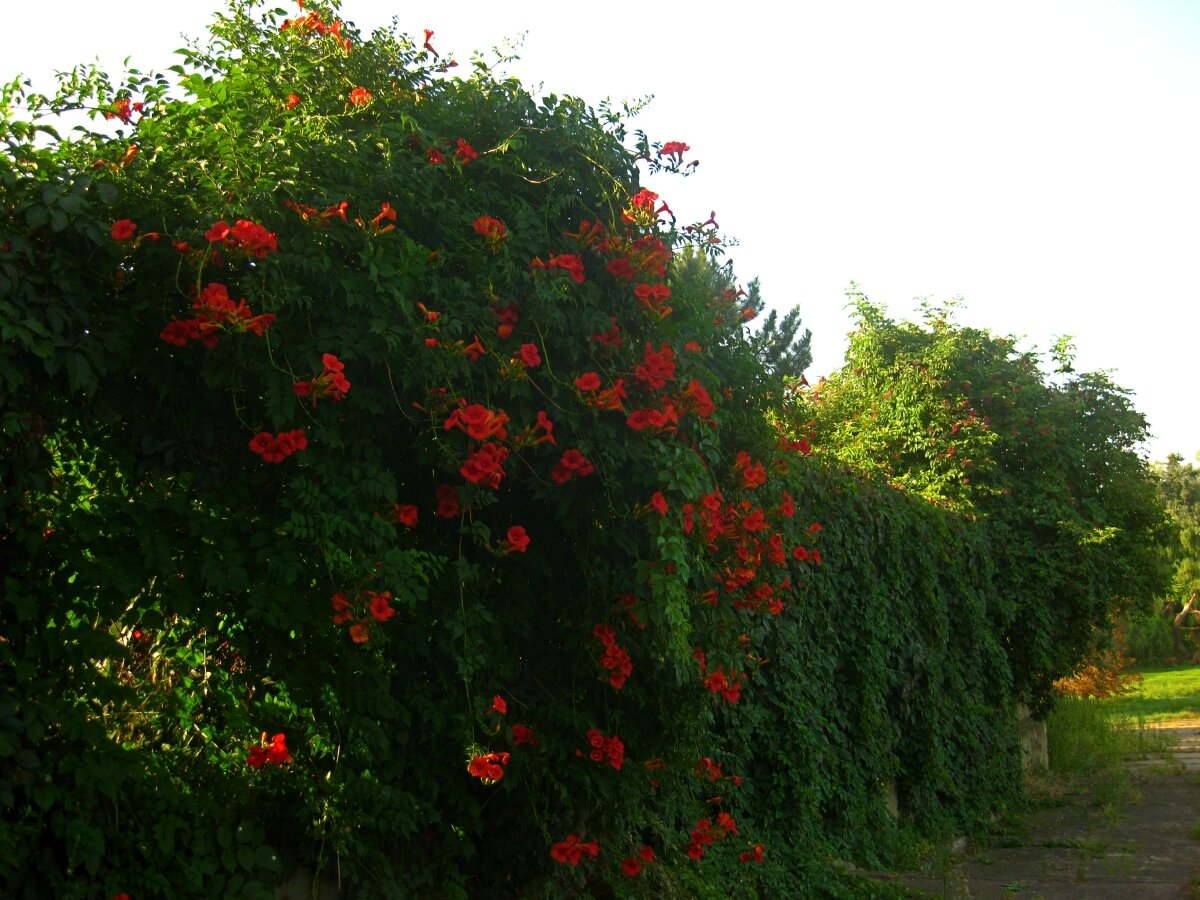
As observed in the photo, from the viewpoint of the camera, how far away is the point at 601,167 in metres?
3.77

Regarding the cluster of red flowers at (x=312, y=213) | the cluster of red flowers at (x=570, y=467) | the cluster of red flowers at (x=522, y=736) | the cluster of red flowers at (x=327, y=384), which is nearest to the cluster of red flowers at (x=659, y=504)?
the cluster of red flowers at (x=570, y=467)

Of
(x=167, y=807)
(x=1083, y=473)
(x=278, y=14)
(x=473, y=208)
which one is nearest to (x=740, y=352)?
(x=473, y=208)

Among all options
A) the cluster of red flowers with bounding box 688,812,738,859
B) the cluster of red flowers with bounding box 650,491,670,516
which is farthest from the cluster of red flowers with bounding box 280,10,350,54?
the cluster of red flowers with bounding box 688,812,738,859

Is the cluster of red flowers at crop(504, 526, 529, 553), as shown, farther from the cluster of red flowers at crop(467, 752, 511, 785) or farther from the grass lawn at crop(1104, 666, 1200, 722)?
the grass lawn at crop(1104, 666, 1200, 722)

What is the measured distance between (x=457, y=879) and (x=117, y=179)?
244cm

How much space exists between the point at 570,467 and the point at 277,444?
95 cm

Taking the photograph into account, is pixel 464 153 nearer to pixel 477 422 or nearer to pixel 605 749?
pixel 477 422

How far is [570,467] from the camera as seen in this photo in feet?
11.3

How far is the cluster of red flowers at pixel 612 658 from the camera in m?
3.58

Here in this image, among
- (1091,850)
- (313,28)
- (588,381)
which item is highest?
(313,28)

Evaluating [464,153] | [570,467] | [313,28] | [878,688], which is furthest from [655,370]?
[878,688]

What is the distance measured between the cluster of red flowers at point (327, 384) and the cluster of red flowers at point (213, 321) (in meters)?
0.18

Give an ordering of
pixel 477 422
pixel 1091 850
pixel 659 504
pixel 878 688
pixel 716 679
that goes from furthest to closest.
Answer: pixel 1091 850
pixel 878 688
pixel 716 679
pixel 659 504
pixel 477 422

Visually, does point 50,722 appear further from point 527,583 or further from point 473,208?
point 473,208
